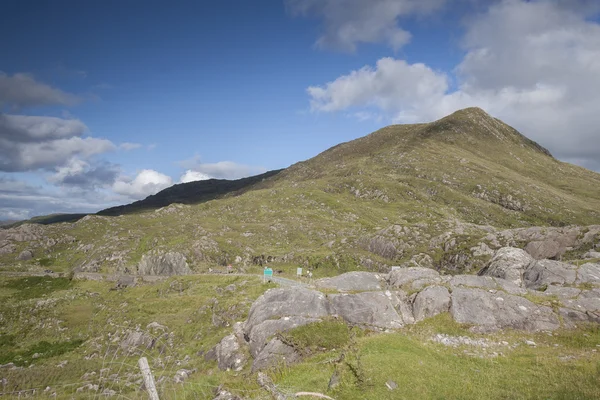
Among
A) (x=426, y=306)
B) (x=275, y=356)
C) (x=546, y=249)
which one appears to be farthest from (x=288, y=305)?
(x=546, y=249)

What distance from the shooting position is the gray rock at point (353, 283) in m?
37.5

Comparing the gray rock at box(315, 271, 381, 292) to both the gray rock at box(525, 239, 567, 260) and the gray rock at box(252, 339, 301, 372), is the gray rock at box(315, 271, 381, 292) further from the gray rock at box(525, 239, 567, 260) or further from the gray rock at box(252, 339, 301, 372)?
the gray rock at box(525, 239, 567, 260)

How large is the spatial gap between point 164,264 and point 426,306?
8548 centimetres

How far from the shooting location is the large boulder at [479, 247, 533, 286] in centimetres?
3862

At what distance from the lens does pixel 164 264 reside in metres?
95.9

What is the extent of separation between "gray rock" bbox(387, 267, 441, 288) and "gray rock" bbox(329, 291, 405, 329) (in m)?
4.71

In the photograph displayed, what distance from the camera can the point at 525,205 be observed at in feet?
558

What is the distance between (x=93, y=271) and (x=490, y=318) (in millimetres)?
119923

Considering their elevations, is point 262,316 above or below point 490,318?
above

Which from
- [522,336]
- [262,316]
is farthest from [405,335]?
[262,316]

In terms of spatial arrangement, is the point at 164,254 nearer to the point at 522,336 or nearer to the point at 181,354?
the point at 181,354

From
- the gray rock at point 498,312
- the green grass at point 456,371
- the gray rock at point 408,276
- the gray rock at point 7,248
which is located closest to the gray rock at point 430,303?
the gray rock at point 498,312

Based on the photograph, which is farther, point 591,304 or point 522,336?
point 591,304

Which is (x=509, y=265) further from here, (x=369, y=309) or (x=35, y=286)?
(x=35, y=286)
